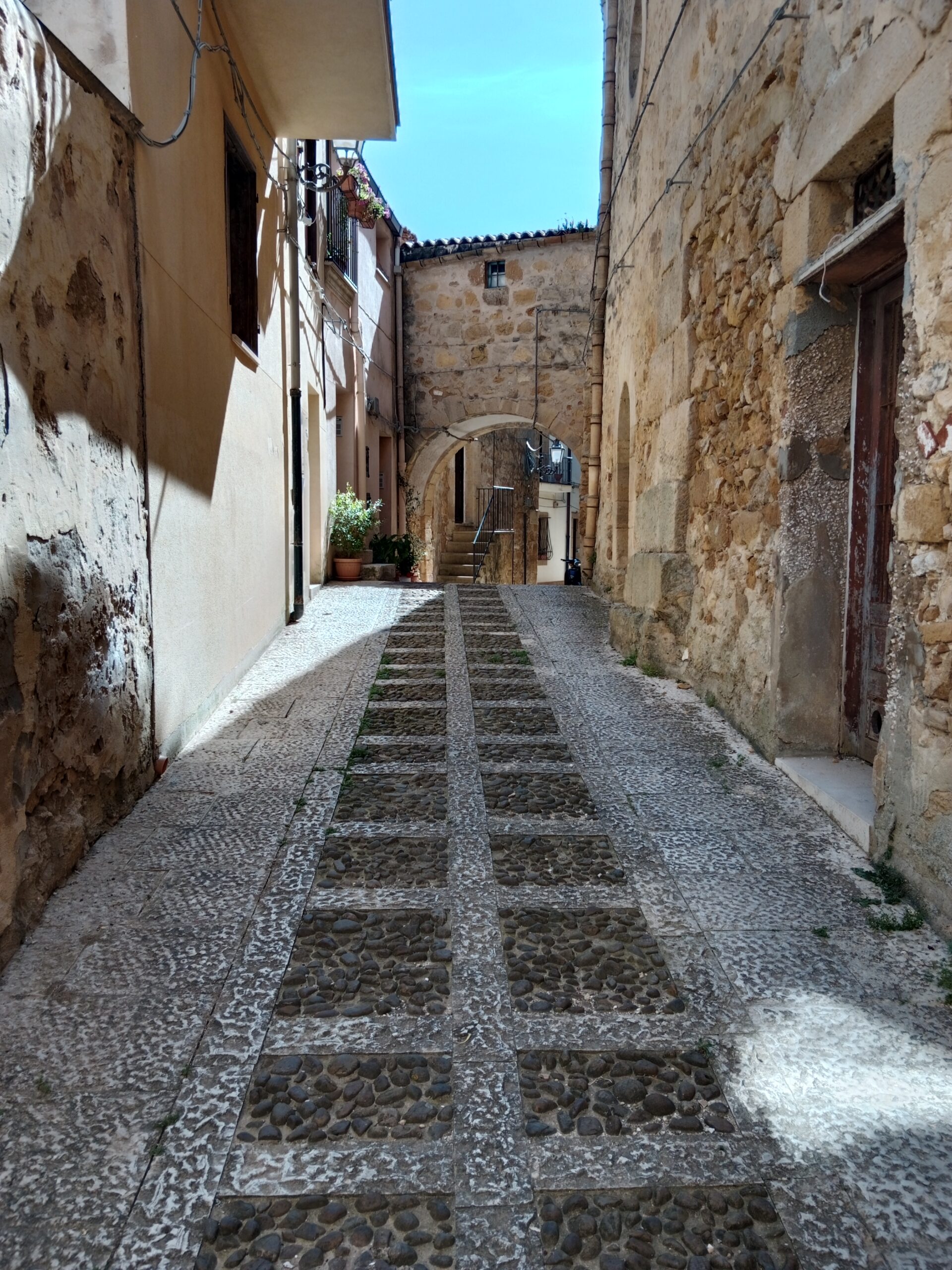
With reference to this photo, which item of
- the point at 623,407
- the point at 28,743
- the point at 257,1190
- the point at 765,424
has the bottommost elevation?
the point at 257,1190

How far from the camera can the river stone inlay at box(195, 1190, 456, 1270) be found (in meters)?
1.35

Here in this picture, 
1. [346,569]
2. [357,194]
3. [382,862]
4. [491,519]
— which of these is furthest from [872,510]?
[491,519]

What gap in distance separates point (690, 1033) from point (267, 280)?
5.75 metres

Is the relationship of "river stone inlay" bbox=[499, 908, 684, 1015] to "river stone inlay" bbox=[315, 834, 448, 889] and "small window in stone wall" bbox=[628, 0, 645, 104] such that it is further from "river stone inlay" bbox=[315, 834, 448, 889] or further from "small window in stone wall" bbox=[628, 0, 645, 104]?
"small window in stone wall" bbox=[628, 0, 645, 104]

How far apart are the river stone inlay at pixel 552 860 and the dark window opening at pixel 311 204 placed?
20.9 ft

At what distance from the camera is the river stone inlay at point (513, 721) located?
163 inches

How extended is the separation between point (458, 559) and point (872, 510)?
15.0 meters

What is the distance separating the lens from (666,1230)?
141 cm

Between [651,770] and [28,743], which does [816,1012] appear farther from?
[28,743]

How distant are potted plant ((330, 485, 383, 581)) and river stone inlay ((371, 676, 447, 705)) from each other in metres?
4.53

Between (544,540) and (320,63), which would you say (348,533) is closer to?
(320,63)

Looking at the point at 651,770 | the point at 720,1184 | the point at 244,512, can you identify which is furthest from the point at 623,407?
the point at 720,1184

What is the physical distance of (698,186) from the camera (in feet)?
15.8

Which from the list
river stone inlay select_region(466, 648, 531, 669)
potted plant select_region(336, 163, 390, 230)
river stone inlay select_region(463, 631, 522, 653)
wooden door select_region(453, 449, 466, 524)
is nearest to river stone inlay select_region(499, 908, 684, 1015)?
river stone inlay select_region(466, 648, 531, 669)
